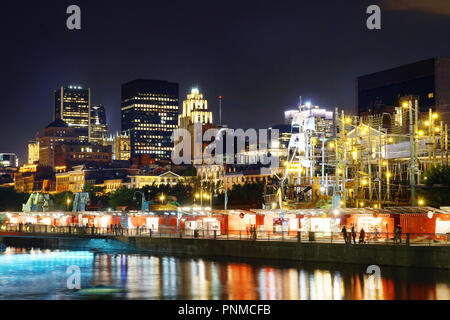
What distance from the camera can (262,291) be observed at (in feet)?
Result: 151

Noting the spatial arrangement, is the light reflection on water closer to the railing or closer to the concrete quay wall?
the concrete quay wall

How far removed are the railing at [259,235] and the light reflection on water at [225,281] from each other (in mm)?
3108

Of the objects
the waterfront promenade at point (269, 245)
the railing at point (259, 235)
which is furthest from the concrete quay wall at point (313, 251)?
the railing at point (259, 235)

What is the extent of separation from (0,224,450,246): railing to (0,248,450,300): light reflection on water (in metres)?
3.11

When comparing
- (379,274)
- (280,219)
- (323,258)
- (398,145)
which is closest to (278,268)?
(323,258)

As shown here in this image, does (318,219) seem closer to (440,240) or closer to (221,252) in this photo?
(221,252)

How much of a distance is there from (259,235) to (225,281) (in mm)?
19057

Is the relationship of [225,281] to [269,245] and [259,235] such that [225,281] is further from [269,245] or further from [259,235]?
[259,235]

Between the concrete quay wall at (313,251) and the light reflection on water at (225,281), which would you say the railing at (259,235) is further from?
the light reflection on water at (225,281)

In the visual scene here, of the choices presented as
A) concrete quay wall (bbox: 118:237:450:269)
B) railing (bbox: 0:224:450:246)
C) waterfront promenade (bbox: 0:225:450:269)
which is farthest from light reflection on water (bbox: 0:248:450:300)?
railing (bbox: 0:224:450:246)

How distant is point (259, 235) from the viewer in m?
69.7

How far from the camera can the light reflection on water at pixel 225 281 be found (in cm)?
4409

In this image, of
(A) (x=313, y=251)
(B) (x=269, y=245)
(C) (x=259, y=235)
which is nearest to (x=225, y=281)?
(A) (x=313, y=251)

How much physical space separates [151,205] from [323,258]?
59616 millimetres
